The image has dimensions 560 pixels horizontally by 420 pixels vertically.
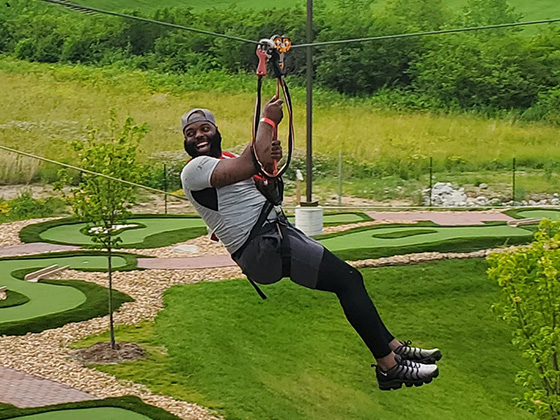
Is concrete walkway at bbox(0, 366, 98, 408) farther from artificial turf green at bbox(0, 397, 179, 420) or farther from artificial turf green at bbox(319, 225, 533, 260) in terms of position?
artificial turf green at bbox(319, 225, 533, 260)

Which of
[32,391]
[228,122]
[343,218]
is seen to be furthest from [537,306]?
[228,122]

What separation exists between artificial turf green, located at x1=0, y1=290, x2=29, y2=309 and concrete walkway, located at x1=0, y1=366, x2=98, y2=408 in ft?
6.66

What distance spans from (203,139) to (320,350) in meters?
6.72

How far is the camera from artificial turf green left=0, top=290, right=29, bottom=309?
1212 cm

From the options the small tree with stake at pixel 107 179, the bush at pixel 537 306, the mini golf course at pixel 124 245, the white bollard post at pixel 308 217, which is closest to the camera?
the bush at pixel 537 306

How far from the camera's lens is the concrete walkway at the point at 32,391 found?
9328 millimetres

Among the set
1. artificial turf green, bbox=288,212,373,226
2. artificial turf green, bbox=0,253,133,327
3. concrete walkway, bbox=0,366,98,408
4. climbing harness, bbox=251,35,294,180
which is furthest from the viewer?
artificial turf green, bbox=288,212,373,226

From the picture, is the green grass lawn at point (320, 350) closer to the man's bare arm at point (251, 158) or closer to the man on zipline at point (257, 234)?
the man on zipline at point (257, 234)

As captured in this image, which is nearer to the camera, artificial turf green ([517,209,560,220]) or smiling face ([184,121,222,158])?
smiling face ([184,121,222,158])

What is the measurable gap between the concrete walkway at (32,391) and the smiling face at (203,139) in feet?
18.1

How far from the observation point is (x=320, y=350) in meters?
10.9

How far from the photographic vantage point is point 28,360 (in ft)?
34.3

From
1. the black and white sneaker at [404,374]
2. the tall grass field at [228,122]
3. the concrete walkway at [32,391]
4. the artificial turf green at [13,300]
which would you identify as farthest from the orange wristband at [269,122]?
the tall grass field at [228,122]

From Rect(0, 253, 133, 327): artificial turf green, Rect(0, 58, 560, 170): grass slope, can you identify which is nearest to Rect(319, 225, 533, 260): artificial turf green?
Rect(0, 253, 133, 327): artificial turf green
